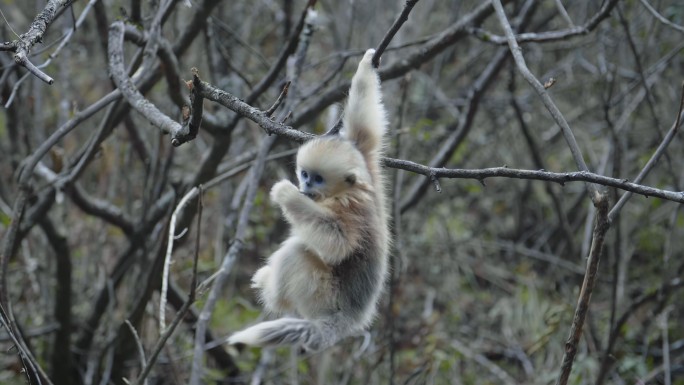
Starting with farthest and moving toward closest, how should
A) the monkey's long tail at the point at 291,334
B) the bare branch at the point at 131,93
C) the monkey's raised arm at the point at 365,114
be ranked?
the monkey's raised arm at the point at 365,114, the monkey's long tail at the point at 291,334, the bare branch at the point at 131,93

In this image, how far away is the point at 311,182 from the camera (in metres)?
3.55

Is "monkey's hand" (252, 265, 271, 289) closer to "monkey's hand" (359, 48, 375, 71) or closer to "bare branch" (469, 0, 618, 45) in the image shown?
"monkey's hand" (359, 48, 375, 71)

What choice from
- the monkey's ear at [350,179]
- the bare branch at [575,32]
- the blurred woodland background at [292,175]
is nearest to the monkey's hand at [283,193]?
the monkey's ear at [350,179]

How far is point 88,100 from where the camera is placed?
29.0ft

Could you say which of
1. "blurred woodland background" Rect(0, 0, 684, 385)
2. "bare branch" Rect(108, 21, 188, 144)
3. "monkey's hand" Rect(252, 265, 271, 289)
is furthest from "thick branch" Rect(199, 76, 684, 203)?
"monkey's hand" Rect(252, 265, 271, 289)

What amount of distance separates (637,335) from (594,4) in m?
3.47

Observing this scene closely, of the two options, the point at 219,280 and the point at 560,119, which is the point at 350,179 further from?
the point at 560,119

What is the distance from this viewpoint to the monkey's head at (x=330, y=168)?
11.2 ft

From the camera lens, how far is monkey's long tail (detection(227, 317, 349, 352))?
3.23 meters

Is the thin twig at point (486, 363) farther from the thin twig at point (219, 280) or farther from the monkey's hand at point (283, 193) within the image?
the monkey's hand at point (283, 193)

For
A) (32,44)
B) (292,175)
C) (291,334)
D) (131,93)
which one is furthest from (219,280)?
(292,175)

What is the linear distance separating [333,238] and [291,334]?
20.1 inches

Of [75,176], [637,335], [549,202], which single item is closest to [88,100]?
[75,176]

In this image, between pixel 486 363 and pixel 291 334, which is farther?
pixel 486 363
